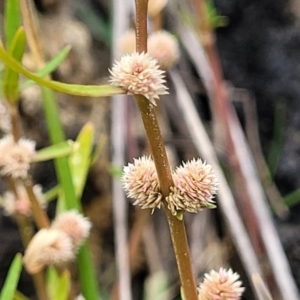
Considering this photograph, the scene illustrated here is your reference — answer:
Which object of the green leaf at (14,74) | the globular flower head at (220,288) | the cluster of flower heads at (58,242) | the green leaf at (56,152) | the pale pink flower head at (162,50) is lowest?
the globular flower head at (220,288)

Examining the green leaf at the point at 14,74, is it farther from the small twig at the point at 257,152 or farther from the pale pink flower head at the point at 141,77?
the small twig at the point at 257,152

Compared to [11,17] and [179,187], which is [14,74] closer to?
[11,17]

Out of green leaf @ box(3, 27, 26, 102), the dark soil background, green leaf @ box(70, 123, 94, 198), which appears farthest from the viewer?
the dark soil background

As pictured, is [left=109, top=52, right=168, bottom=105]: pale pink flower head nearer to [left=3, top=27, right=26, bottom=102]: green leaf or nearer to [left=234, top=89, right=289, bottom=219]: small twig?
[left=3, top=27, right=26, bottom=102]: green leaf

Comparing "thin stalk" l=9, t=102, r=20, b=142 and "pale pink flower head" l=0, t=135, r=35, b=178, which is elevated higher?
"thin stalk" l=9, t=102, r=20, b=142

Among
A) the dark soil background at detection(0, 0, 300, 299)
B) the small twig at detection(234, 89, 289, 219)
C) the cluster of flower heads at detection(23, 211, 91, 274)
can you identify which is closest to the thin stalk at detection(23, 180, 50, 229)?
the cluster of flower heads at detection(23, 211, 91, 274)

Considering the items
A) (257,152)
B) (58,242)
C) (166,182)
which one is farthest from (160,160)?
(257,152)

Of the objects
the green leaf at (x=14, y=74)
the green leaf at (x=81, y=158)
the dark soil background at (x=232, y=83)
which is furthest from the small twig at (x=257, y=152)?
the green leaf at (x=14, y=74)

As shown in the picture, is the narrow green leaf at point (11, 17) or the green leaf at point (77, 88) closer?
the green leaf at point (77, 88)
